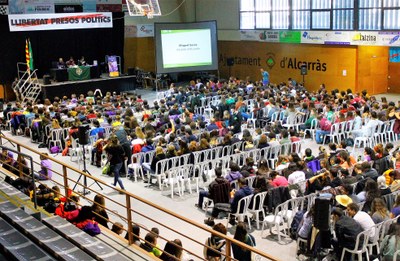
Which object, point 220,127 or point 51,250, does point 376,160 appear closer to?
point 220,127

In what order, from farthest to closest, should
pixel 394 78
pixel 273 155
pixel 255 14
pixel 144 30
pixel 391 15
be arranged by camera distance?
pixel 144 30, pixel 255 14, pixel 394 78, pixel 391 15, pixel 273 155

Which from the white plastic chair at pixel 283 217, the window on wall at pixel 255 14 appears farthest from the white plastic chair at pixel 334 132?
the window on wall at pixel 255 14

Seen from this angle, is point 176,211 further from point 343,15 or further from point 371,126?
point 343,15

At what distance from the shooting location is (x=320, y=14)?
24328mm

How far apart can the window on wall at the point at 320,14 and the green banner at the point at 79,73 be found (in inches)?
327

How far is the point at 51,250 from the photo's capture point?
6168 millimetres

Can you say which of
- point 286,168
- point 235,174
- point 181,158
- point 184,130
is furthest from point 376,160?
point 184,130

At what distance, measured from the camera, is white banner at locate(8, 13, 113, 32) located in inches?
984

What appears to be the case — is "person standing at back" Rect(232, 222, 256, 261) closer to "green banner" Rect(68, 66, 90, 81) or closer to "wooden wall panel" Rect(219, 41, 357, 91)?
"wooden wall panel" Rect(219, 41, 357, 91)

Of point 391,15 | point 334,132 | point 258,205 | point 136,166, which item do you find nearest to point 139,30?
point 391,15

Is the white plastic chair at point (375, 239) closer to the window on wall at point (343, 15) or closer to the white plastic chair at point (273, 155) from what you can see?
the white plastic chair at point (273, 155)

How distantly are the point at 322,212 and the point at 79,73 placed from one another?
21621 mm

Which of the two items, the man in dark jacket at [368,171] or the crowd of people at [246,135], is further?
the man in dark jacket at [368,171]

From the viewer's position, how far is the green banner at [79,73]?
85.9 ft
